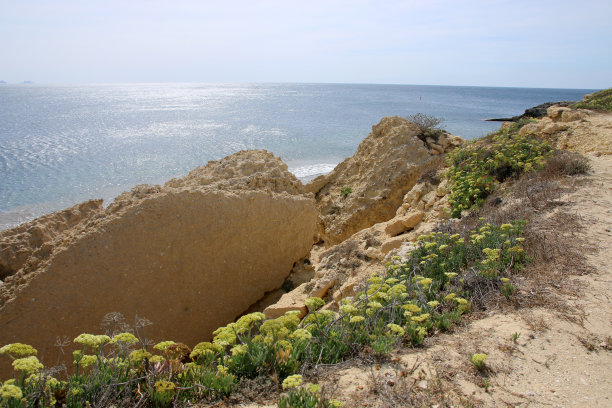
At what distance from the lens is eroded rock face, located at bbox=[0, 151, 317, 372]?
427 cm

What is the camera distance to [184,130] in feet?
113

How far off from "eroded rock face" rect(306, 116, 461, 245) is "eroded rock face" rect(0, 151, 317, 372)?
2.96 m

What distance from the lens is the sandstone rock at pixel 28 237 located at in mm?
5629

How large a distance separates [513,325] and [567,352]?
1.37ft

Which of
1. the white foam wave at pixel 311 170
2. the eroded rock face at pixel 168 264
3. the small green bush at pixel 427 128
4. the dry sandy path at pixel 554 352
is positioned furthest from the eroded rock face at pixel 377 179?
the white foam wave at pixel 311 170

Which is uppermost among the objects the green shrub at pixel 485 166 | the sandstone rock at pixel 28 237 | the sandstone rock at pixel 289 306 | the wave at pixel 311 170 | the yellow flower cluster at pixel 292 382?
the green shrub at pixel 485 166

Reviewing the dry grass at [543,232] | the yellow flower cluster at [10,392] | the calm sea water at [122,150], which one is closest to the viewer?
the yellow flower cluster at [10,392]

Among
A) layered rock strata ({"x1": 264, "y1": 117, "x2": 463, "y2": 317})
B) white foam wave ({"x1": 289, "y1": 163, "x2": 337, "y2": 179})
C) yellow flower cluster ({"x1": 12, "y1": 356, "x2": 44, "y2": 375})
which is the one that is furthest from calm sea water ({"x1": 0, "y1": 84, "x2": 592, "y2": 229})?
yellow flower cluster ({"x1": 12, "y1": 356, "x2": 44, "y2": 375})

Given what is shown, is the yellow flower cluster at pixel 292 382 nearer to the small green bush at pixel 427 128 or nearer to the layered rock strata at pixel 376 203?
the layered rock strata at pixel 376 203

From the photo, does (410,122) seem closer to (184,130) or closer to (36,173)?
(36,173)

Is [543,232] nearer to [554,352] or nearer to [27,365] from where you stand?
[554,352]

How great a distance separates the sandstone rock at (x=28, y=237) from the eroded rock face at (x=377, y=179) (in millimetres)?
5447

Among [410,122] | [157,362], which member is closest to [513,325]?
[157,362]

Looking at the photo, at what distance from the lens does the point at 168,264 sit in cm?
495
